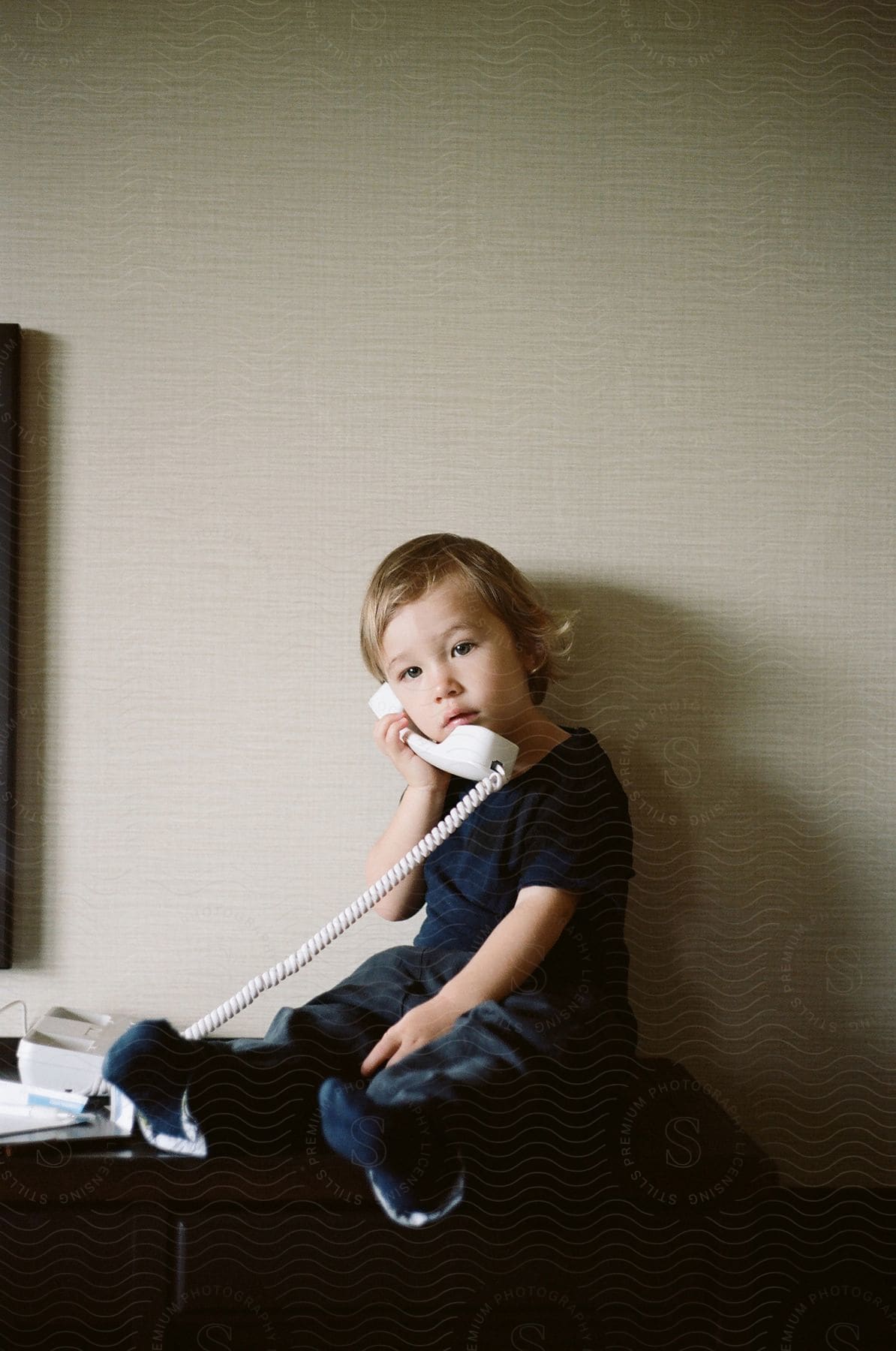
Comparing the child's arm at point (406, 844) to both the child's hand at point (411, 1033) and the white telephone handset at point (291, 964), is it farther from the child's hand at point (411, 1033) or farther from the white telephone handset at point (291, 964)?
the child's hand at point (411, 1033)

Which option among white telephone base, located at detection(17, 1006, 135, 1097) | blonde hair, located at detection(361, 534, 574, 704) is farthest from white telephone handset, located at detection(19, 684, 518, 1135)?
blonde hair, located at detection(361, 534, 574, 704)

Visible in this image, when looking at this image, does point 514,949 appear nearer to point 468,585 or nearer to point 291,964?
point 291,964

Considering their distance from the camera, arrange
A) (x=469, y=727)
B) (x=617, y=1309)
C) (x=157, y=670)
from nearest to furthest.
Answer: (x=617, y=1309) < (x=469, y=727) < (x=157, y=670)

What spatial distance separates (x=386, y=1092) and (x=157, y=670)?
46 centimetres

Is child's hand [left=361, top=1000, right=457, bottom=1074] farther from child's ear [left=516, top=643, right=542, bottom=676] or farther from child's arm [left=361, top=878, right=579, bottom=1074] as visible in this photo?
child's ear [left=516, top=643, right=542, bottom=676]

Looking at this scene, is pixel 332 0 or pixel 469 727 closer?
pixel 469 727

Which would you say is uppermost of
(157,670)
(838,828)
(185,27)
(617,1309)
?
(185,27)

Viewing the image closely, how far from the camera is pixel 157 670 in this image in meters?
0.92

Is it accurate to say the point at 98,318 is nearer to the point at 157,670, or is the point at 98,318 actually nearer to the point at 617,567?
the point at 157,670

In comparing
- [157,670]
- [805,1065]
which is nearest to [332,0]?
[157,670]

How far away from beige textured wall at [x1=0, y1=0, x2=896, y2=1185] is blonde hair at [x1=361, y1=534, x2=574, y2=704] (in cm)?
6

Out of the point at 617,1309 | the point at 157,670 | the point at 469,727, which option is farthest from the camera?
the point at 157,670

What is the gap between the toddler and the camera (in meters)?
0.67

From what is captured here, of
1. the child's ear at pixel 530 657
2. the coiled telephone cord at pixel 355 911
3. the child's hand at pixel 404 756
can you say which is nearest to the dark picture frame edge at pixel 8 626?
the coiled telephone cord at pixel 355 911
